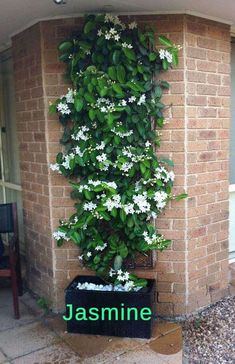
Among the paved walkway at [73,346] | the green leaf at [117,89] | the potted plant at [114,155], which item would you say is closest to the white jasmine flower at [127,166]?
the potted plant at [114,155]

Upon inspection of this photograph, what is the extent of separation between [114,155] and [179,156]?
1.68 ft

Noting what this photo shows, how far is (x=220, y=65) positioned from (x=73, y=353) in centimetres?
247

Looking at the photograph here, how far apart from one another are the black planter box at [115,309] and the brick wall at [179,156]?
0.34 metres

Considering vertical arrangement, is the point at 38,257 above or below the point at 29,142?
below

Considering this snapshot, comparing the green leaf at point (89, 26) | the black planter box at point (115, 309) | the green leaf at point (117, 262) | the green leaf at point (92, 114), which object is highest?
the green leaf at point (89, 26)

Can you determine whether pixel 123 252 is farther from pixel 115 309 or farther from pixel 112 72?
pixel 112 72

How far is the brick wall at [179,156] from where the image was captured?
2.80m

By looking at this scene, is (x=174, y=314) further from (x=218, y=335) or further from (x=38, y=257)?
(x=38, y=257)

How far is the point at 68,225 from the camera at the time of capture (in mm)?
2783

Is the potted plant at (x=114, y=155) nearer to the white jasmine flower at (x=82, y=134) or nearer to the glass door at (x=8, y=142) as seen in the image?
the white jasmine flower at (x=82, y=134)

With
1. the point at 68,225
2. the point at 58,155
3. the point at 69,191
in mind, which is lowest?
the point at 68,225

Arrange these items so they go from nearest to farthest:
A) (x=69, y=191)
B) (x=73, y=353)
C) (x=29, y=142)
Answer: (x=73, y=353) < (x=69, y=191) < (x=29, y=142)

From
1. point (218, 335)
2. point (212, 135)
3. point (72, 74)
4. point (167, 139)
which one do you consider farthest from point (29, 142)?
point (218, 335)

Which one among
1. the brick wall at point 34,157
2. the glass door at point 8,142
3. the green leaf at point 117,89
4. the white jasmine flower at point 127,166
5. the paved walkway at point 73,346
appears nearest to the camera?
the paved walkway at point 73,346
